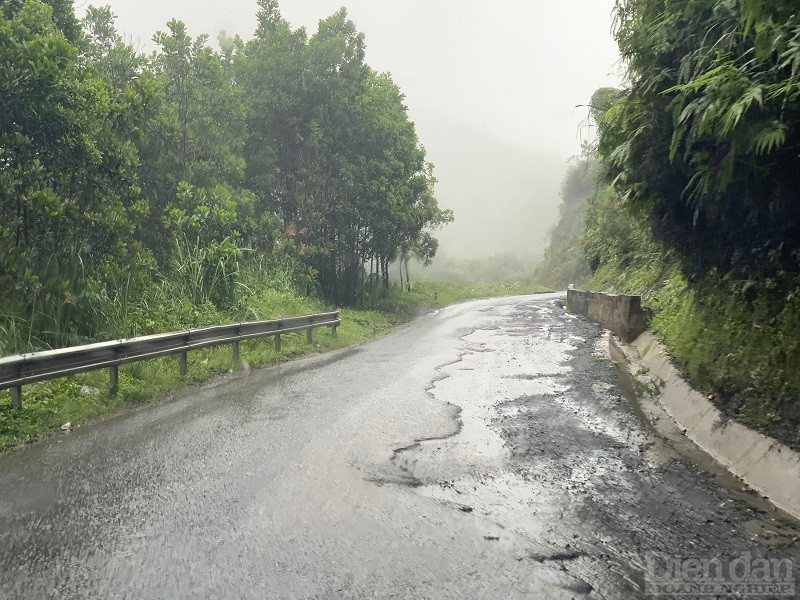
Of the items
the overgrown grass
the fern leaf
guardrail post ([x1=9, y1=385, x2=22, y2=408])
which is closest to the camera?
the fern leaf

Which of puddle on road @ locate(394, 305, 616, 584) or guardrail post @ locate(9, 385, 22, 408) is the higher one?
guardrail post @ locate(9, 385, 22, 408)

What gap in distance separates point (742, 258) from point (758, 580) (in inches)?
230

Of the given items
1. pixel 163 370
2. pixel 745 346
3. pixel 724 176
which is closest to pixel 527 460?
pixel 745 346

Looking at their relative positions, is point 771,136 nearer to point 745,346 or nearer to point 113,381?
point 745,346

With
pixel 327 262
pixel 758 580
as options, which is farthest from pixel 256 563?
pixel 327 262

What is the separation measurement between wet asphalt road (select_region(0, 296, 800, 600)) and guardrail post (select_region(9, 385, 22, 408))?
2.99ft

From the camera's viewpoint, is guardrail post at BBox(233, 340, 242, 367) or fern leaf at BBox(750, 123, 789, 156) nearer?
fern leaf at BBox(750, 123, 789, 156)

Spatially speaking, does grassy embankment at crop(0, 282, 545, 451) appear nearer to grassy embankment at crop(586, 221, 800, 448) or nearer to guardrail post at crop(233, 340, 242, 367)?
guardrail post at crop(233, 340, 242, 367)

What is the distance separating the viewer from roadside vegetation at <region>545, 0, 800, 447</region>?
Answer: 6062 millimetres

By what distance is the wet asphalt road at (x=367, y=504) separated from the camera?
3.82 metres

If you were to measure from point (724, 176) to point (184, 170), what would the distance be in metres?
16.5

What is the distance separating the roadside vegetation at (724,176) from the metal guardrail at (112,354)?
7770mm

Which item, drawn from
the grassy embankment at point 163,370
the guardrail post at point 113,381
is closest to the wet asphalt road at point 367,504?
the grassy embankment at point 163,370

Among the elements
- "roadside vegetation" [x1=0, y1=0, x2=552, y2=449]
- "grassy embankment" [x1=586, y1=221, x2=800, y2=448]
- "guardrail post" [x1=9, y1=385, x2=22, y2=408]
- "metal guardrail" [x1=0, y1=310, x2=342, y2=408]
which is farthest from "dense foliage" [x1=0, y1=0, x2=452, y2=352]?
"grassy embankment" [x1=586, y1=221, x2=800, y2=448]
